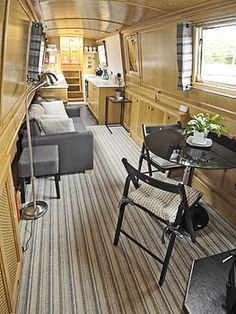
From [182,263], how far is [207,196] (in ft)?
3.56

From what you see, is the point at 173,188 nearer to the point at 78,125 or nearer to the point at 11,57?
the point at 11,57

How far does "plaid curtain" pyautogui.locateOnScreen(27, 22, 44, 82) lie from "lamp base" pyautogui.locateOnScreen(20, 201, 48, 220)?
1.56 metres

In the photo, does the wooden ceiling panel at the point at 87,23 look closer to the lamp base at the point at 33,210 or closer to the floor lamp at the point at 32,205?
the floor lamp at the point at 32,205

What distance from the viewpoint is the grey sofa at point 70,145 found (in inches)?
120

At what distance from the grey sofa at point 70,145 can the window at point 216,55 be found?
1610 mm

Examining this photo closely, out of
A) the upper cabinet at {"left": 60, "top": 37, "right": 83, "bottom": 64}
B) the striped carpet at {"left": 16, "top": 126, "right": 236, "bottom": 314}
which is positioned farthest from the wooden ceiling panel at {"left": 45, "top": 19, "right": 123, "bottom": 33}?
the upper cabinet at {"left": 60, "top": 37, "right": 83, "bottom": 64}

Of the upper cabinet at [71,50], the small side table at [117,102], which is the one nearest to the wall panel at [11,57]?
the small side table at [117,102]

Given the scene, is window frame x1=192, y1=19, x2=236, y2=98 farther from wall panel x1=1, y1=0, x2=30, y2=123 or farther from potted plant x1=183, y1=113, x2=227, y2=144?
wall panel x1=1, y1=0, x2=30, y2=123

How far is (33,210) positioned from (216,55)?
2660 mm

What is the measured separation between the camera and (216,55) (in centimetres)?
279

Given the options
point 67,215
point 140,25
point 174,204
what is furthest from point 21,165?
point 140,25

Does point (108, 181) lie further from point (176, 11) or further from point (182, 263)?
point (176, 11)

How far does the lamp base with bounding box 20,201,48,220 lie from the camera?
252cm

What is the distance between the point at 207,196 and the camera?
288 centimetres
